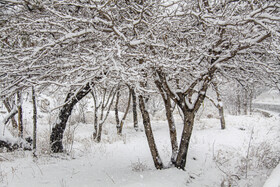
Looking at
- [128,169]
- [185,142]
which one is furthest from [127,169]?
[185,142]

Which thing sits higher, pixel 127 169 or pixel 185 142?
pixel 185 142

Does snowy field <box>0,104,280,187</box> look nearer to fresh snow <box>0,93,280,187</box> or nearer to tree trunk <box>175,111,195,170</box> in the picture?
fresh snow <box>0,93,280,187</box>

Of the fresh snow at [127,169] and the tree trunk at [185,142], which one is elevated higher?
the tree trunk at [185,142]

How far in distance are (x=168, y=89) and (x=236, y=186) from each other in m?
2.56

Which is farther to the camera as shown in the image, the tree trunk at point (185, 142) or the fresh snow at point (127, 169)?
the tree trunk at point (185, 142)

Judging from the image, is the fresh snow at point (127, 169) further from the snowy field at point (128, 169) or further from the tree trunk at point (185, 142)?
the tree trunk at point (185, 142)

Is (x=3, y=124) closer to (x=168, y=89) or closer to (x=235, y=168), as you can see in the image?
(x=168, y=89)

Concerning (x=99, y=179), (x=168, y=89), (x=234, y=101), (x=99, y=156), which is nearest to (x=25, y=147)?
(x=99, y=156)

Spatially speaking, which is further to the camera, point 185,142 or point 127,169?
point 127,169

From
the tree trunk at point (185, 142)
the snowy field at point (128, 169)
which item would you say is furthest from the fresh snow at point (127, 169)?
the tree trunk at point (185, 142)

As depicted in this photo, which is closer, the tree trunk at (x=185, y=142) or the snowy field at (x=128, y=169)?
the snowy field at (x=128, y=169)

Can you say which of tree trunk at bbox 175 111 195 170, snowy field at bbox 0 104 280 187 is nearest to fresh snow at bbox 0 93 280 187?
snowy field at bbox 0 104 280 187

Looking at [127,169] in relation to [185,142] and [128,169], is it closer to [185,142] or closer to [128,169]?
[128,169]

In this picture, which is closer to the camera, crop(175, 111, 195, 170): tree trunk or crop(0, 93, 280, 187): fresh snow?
crop(0, 93, 280, 187): fresh snow
